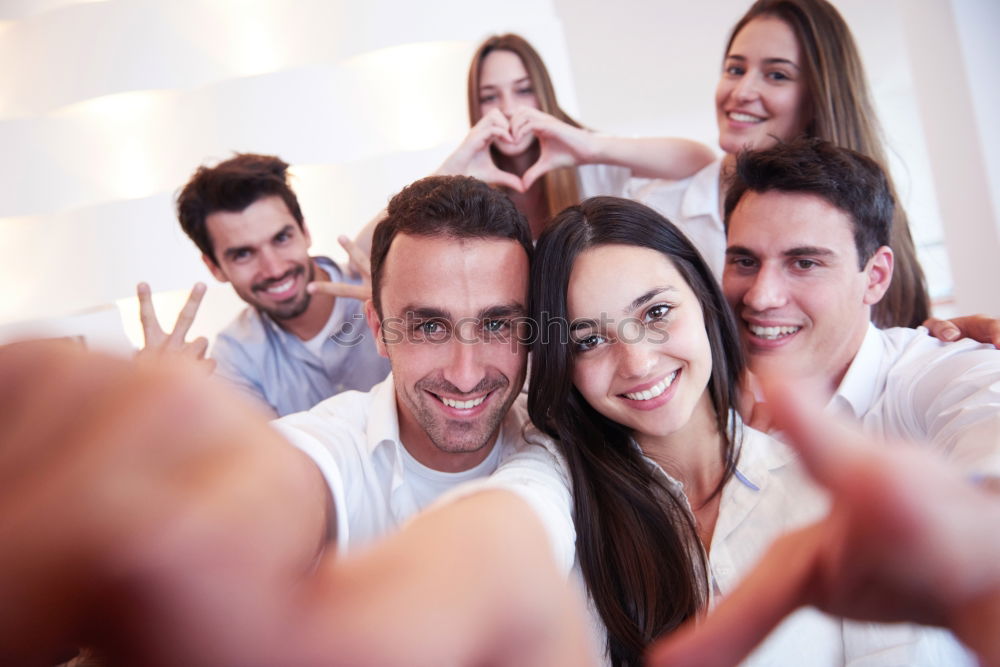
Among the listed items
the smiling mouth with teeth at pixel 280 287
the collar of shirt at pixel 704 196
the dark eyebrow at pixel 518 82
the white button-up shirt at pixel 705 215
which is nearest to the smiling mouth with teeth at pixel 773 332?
the white button-up shirt at pixel 705 215

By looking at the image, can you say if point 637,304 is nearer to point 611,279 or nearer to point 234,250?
point 611,279

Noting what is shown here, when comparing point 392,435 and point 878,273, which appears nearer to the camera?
point 392,435

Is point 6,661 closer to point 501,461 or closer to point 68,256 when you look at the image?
point 501,461

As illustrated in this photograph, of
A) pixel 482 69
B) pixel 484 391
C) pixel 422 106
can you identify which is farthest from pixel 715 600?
pixel 422 106

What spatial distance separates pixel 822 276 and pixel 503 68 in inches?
51.7

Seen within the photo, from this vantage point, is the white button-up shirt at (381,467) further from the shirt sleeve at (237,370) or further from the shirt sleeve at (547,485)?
the shirt sleeve at (237,370)

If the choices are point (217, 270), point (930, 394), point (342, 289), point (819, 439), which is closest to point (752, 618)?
point (819, 439)

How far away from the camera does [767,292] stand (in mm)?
1461

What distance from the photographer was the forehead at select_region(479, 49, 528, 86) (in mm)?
2320

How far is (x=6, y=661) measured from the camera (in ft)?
0.90

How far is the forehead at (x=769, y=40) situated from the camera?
1.91 metres

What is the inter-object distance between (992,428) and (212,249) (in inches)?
85.4

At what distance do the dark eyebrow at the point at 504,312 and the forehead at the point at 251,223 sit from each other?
119cm

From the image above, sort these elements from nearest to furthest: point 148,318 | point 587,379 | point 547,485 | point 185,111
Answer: point 547,485, point 587,379, point 148,318, point 185,111
